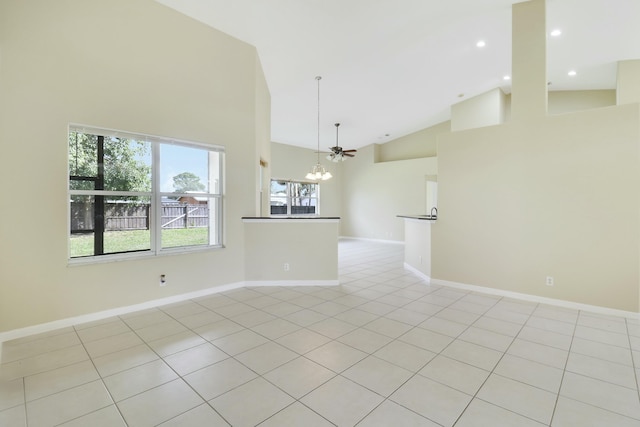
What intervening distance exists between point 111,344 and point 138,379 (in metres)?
0.80

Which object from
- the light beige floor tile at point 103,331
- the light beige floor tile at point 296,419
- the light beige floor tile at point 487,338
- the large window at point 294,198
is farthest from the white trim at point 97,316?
the large window at point 294,198

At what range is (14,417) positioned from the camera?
1700 mm

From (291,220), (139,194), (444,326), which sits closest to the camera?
(444,326)

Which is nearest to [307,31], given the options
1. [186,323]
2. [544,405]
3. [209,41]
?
[209,41]

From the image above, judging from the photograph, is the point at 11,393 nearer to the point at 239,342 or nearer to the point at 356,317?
the point at 239,342

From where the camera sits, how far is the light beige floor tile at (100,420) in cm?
164

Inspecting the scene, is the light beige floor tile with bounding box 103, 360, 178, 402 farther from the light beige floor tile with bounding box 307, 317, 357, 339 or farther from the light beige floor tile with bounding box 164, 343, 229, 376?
the light beige floor tile with bounding box 307, 317, 357, 339

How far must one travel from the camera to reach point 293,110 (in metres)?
7.04

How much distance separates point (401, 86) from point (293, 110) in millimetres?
2571

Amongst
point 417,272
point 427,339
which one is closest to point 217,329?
point 427,339

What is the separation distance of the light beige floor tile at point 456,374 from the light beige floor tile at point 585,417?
0.43m

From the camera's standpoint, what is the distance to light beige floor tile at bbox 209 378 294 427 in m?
1.70

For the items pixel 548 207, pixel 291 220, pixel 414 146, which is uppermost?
pixel 414 146

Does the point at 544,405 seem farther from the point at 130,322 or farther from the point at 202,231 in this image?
the point at 202,231
